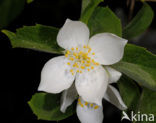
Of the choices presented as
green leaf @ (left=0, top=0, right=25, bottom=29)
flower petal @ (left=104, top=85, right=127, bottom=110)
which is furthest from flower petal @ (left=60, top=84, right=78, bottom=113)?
green leaf @ (left=0, top=0, right=25, bottom=29)

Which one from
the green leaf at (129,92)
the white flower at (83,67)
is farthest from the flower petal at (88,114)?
the green leaf at (129,92)

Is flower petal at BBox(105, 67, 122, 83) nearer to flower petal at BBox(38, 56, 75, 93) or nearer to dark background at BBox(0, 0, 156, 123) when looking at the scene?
flower petal at BBox(38, 56, 75, 93)

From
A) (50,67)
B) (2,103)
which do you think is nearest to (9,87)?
(2,103)

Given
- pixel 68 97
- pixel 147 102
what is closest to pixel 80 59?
pixel 68 97

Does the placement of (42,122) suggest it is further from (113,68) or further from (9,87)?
(113,68)

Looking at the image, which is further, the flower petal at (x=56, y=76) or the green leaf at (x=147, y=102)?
the green leaf at (x=147, y=102)

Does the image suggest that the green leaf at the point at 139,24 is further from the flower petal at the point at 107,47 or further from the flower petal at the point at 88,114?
the flower petal at the point at 88,114

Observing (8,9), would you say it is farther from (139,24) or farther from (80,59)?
(139,24)
